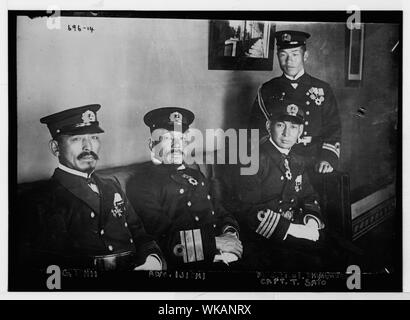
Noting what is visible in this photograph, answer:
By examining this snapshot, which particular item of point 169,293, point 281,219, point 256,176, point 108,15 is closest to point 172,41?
point 108,15

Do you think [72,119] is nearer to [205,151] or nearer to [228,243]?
[205,151]

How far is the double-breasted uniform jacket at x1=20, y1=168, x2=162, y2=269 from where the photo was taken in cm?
152

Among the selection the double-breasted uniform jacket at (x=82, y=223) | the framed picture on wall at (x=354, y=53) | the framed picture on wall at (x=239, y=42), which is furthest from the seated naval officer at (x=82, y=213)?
the framed picture on wall at (x=354, y=53)

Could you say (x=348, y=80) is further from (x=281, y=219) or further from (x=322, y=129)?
(x=281, y=219)

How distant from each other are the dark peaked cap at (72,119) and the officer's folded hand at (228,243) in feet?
1.80

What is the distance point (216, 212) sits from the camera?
153cm

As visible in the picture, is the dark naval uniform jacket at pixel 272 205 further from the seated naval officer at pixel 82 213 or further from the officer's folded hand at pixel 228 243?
the seated naval officer at pixel 82 213

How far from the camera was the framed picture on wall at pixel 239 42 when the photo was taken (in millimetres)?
1521

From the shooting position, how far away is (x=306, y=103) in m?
1.54

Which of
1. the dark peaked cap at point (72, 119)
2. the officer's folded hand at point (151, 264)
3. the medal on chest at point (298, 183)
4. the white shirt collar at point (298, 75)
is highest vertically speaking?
the white shirt collar at point (298, 75)

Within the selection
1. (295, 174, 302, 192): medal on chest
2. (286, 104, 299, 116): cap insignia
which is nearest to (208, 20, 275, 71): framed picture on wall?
(286, 104, 299, 116): cap insignia

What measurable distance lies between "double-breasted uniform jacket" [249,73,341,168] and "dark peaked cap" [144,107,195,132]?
0.73ft

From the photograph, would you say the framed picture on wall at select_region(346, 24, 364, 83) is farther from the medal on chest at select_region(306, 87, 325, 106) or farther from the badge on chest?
the badge on chest

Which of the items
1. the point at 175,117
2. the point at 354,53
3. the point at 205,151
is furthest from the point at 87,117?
the point at 354,53
